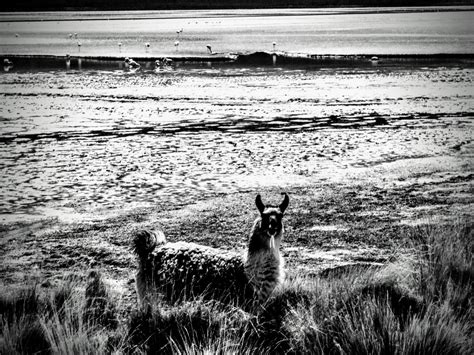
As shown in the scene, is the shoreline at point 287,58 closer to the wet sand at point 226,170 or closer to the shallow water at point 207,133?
the shallow water at point 207,133

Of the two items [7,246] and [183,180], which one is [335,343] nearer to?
[7,246]

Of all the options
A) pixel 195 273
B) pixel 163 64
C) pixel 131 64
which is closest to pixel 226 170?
pixel 195 273

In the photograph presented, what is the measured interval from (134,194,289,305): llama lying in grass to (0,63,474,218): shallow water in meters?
4.66

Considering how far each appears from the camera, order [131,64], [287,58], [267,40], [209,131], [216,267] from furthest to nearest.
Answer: [267,40], [287,58], [131,64], [209,131], [216,267]

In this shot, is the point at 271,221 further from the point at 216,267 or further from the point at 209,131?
the point at 209,131

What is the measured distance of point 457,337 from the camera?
5012 mm

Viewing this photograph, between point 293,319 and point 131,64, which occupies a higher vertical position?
point 131,64

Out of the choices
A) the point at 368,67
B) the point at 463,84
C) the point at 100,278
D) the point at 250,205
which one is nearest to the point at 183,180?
the point at 250,205

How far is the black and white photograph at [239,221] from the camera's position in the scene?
5.52 m

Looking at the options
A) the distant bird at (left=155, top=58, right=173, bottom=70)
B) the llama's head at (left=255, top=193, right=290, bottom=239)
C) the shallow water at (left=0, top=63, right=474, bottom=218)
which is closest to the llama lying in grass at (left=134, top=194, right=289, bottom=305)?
the llama's head at (left=255, top=193, right=290, bottom=239)

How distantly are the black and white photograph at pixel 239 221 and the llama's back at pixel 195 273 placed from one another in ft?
0.05

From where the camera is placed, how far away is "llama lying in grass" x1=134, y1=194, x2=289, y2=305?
19.8 ft

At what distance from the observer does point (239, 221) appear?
9.94m

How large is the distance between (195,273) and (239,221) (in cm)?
368
